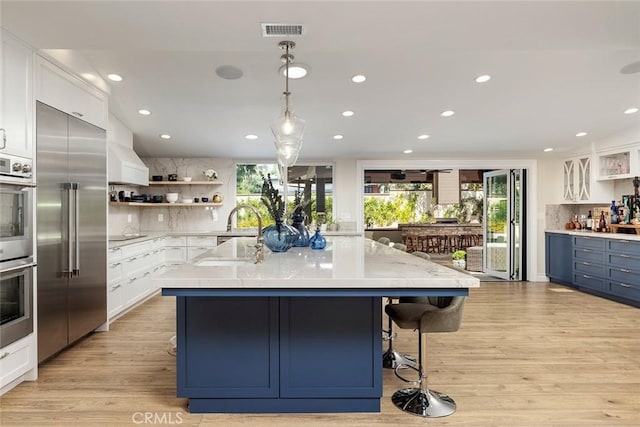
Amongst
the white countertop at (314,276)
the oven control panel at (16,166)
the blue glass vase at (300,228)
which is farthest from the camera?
the blue glass vase at (300,228)

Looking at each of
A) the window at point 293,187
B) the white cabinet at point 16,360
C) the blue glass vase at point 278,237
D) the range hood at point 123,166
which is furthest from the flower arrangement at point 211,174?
the white cabinet at point 16,360

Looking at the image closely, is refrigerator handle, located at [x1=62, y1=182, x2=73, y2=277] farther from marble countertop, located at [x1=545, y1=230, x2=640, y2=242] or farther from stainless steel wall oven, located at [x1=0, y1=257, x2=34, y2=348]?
marble countertop, located at [x1=545, y1=230, x2=640, y2=242]

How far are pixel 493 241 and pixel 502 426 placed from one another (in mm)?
5932

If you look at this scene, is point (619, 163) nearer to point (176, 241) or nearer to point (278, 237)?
point (278, 237)

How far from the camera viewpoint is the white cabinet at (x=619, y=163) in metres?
5.37

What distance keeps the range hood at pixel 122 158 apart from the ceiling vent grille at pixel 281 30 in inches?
120

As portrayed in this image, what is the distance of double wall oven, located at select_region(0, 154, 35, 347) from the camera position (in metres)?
2.46

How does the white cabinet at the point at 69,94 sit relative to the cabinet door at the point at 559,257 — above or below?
above

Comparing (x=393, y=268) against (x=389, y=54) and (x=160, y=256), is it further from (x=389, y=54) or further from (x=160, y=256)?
(x=160, y=256)

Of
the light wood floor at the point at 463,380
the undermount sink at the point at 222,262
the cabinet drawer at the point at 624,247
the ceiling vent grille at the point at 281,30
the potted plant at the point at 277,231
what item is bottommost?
the light wood floor at the point at 463,380

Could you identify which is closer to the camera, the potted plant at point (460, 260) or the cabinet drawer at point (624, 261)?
the cabinet drawer at point (624, 261)

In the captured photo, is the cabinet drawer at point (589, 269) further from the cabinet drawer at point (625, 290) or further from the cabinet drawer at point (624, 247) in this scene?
the cabinet drawer at point (624, 247)

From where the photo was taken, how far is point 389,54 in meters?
3.49

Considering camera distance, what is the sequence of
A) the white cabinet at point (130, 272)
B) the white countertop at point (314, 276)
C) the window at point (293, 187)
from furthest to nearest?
the window at point (293, 187) < the white cabinet at point (130, 272) < the white countertop at point (314, 276)
